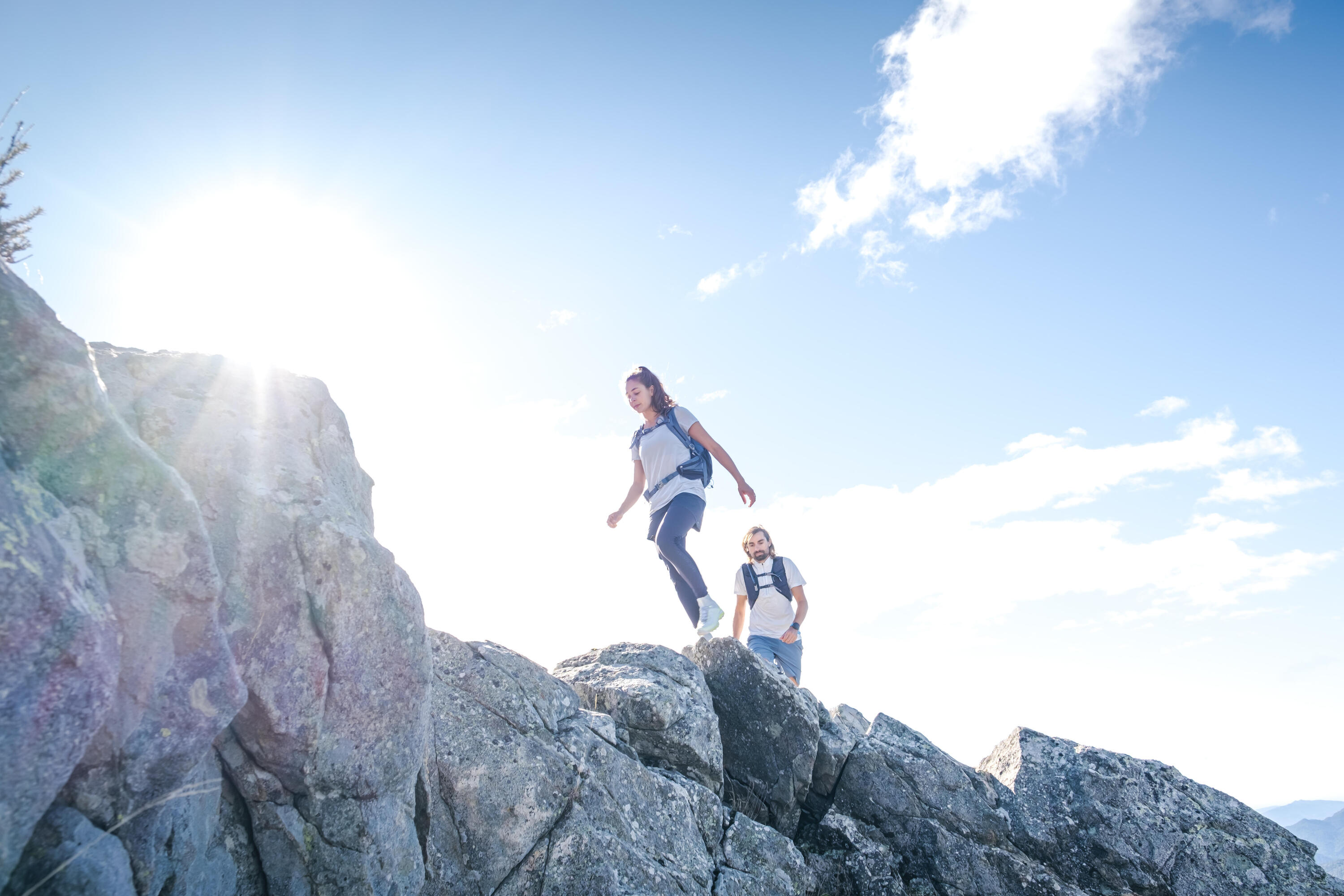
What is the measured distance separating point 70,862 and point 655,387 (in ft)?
32.6

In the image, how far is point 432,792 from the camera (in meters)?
7.12

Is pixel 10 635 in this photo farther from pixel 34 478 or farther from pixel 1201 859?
pixel 1201 859

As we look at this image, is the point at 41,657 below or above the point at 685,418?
below

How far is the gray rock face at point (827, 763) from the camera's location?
1079cm

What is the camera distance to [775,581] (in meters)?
13.9

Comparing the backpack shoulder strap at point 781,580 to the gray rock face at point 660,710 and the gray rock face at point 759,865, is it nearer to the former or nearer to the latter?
the gray rock face at point 660,710

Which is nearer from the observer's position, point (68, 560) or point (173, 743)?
point (68, 560)

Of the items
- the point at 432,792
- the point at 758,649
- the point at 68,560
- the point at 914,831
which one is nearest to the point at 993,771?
the point at 914,831

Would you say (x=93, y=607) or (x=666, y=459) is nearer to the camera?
(x=93, y=607)

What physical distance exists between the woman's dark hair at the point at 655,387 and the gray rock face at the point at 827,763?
5.63 meters

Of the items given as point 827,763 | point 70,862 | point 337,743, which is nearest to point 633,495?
point 827,763

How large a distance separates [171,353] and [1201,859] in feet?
45.3

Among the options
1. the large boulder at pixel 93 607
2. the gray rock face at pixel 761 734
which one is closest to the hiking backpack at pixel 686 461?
the gray rock face at pixel 761 734

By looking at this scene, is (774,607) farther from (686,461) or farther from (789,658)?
(686,461)
